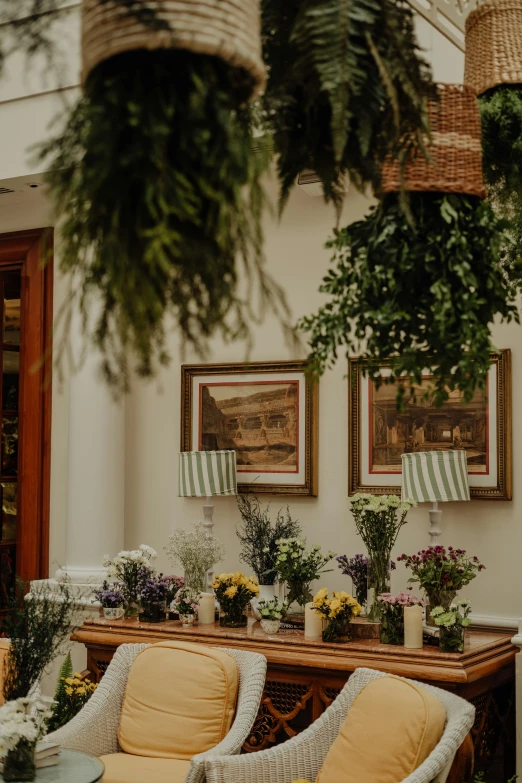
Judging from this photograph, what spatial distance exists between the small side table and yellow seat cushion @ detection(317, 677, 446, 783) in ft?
2.98

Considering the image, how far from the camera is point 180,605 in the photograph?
5.29m

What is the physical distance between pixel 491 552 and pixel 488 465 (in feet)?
1.62

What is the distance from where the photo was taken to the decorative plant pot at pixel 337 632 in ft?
15.5

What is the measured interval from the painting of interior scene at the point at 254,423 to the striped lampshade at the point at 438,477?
116cm

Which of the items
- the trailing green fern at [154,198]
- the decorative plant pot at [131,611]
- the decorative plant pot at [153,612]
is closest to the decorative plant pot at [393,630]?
the decorative plant pot at [153,612]

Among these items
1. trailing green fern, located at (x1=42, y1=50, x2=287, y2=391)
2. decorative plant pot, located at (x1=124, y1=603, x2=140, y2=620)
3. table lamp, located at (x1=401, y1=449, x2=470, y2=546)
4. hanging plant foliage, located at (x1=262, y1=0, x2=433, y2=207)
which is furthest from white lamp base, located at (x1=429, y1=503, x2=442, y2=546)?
trailing green fern, located at (x1=42, y1=50, x2=287, y2=391)

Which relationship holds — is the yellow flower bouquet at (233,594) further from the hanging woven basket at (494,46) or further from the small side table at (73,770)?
the hanging woven basket at (494,46)

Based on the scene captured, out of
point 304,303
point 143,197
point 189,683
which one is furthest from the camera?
point 304,303

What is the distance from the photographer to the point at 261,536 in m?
5.59

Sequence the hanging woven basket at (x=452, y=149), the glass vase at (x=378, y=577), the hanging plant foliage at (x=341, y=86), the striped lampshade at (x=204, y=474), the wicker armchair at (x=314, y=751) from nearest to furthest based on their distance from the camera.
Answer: the hanging plant foliage at (x=341, y=86) → the hanging woven basket at (x=452, y=149) → the wicker armchair at (x=314, y=751) → the glass vase at (x=378, y=577) → the striped lampshade at (x=204, y=474)

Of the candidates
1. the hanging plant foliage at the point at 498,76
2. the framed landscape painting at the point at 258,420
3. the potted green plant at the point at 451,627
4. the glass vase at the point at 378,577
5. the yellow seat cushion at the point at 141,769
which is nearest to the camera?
the hanging plant foliage at the point at 498,76

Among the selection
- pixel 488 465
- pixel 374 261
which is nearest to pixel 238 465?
pixel 488 465

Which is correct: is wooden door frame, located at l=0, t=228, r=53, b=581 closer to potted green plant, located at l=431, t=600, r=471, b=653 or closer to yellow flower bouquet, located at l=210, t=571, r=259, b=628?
yellow flower bouquet, located at l=210, t=571, r=259, b=628

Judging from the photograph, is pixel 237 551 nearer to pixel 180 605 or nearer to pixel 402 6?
pixel 180 605
